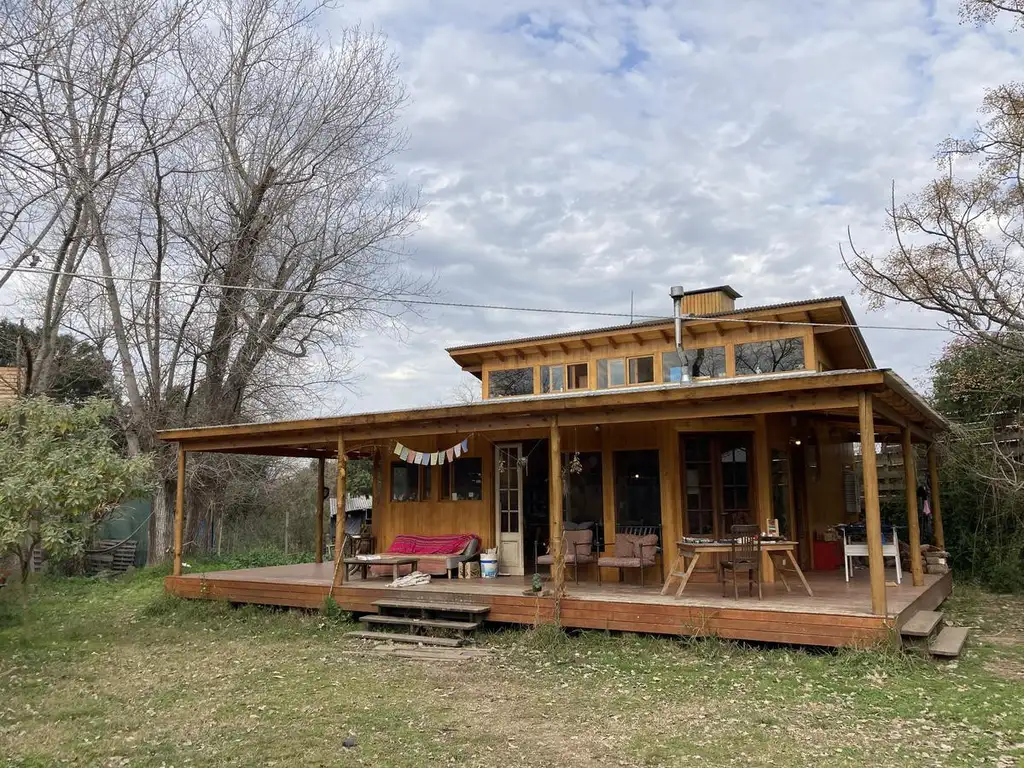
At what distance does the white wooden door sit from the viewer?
10219mm

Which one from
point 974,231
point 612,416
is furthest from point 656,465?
point 974,231

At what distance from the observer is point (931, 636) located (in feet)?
22.4

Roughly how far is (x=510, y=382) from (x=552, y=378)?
31.6 inches

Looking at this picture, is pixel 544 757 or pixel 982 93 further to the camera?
pixel 982 93

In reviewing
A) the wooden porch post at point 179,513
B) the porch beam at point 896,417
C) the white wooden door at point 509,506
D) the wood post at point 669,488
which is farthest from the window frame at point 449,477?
the porch beam at point 896,417

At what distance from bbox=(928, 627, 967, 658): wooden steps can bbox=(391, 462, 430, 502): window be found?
6641 mm

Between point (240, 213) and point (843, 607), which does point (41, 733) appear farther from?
point (240, 213)

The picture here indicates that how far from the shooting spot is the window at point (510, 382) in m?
12.5

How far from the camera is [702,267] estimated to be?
19.0 meters

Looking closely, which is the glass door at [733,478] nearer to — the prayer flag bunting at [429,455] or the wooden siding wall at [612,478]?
the wooden siding wall at [612,478]

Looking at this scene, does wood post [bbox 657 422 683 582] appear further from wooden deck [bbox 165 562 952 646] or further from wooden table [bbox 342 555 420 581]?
wooden table [bbox 342 555 420 581]

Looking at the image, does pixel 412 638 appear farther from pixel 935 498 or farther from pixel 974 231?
pixel 974 231

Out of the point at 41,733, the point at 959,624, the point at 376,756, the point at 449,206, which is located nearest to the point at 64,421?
the point at 41,733

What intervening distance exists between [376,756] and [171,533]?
13.3m
